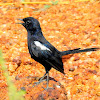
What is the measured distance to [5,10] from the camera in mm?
7129

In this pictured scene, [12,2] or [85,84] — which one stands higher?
[12,2]

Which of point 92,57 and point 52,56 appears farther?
point 92,57

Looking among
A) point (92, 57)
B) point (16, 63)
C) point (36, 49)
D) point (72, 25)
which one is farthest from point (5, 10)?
point (36, 49)

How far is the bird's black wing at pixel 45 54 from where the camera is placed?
3238 mm

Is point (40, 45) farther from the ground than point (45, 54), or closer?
farther from the ground

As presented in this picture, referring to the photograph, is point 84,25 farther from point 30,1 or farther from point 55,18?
point 30,1

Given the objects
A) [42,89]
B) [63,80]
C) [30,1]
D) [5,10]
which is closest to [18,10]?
[5,10]

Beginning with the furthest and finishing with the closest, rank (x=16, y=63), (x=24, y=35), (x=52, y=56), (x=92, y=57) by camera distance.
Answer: (x=24, y=35), (x=92, y=57), (x=16, y=63), (x=52, y=56)

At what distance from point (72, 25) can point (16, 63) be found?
2.76 meters

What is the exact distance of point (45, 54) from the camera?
3.29 metres

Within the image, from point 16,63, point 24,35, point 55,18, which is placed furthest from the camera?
point 55,18

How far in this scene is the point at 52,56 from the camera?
3359mm

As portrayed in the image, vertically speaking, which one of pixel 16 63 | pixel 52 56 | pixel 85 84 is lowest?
pixel 85 84

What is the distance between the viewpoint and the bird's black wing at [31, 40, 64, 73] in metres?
3.24
